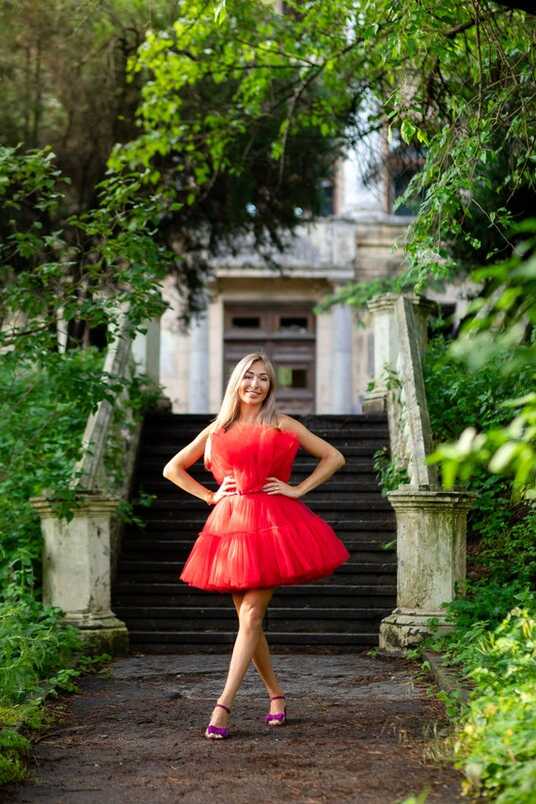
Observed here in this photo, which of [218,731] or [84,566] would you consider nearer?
[218,731]

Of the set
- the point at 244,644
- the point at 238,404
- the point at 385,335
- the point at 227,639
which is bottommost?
the point at 227,639

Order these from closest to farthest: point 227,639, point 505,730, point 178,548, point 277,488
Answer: point 505,730 → point 277,488 → point 227,639 → point 178,548

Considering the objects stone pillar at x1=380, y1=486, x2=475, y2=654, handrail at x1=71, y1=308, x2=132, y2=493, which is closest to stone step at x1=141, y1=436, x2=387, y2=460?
handrail at x1=71, y1=308, x2=132, y2=493

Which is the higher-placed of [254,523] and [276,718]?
[254,523]

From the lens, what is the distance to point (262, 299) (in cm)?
2634

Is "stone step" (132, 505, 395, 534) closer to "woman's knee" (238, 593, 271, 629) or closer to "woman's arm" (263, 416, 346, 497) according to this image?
"woman's arm" (263, 416, 346, 497)

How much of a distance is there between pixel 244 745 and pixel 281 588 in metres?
4.52

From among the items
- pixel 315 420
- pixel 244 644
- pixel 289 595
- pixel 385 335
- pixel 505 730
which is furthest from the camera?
pixel 385 335

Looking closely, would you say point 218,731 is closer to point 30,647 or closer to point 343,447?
point 30,647

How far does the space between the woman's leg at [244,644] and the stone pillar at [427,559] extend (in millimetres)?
2962

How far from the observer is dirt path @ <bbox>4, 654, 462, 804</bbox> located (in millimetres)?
4629

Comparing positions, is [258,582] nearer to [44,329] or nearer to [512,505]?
[44,329]

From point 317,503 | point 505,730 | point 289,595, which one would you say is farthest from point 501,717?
point 317,503

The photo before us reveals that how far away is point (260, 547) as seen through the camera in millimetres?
5586
